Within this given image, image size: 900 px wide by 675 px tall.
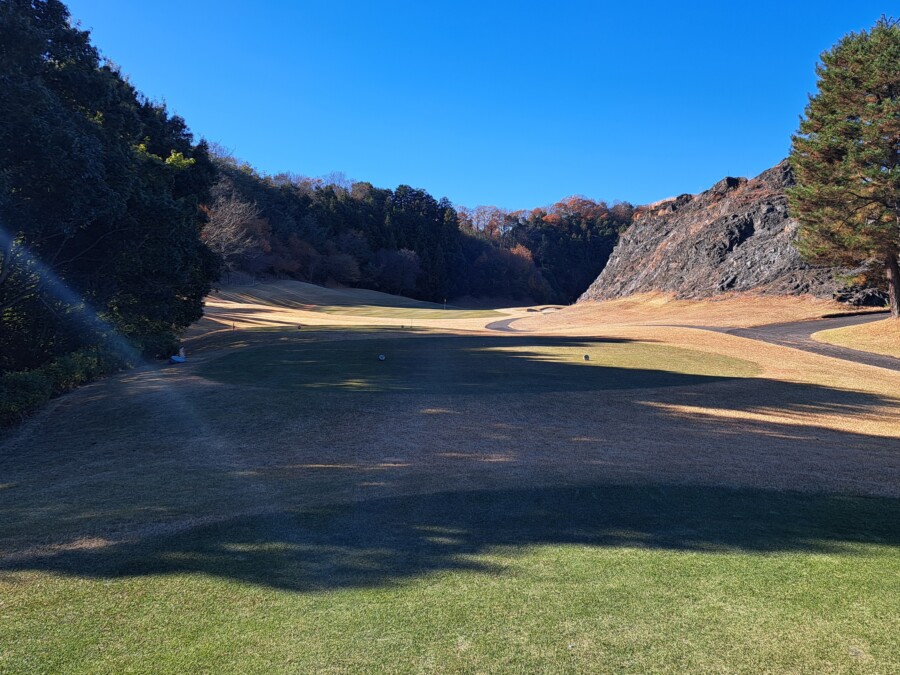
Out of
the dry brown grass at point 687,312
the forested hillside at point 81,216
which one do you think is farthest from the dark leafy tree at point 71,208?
the dry brown grass at point 687,312

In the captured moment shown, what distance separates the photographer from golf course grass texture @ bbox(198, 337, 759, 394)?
554 inches

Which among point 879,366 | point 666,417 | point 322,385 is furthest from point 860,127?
point 322,385

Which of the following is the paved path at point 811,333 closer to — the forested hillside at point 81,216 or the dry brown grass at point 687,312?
the dry brown grass at point 687,312

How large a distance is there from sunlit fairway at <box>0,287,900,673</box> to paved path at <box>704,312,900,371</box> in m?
12.4

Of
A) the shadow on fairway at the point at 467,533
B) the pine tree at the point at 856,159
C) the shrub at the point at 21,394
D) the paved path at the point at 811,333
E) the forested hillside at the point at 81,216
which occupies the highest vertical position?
the pine tree at the point at 856,159

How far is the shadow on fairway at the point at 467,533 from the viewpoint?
164 inches

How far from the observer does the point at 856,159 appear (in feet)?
90.1

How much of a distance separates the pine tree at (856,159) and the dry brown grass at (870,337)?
9.63ft

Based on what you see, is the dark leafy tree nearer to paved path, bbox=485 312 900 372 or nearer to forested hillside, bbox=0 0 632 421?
forested hillside, bbox=0 0 632 421

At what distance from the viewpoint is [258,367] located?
53.9ft

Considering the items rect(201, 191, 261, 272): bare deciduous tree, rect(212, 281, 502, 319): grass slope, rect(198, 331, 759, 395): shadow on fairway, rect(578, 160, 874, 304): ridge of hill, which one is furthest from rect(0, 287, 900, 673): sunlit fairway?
rect(212, 281, 502, 319): grass slope

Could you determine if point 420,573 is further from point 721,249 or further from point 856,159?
point 721,249

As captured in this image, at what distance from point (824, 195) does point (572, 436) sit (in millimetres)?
27548

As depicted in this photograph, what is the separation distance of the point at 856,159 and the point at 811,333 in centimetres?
921
